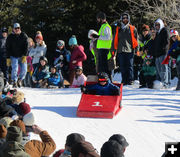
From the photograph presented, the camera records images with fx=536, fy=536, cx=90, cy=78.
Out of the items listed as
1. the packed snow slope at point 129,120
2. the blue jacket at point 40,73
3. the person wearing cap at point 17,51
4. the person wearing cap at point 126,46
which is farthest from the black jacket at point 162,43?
the person wearing cap at point 17,51

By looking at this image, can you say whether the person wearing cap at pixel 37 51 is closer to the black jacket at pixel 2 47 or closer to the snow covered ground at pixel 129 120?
the black jacket at pixel 2 47

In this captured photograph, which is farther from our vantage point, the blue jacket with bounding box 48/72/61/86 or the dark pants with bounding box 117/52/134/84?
the blue jacket with bounding box 48/72/61/86

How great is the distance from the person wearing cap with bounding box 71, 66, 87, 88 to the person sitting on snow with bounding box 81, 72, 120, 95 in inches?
121

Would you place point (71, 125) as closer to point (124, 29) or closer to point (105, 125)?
point (105, 125)

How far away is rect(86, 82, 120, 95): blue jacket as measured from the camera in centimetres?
1053

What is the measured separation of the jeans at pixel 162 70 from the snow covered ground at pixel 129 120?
65 cm

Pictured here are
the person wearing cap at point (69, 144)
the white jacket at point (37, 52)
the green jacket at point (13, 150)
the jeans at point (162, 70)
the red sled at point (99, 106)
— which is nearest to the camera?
the green jacket at point (13, 150)

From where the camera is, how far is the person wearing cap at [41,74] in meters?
14.5

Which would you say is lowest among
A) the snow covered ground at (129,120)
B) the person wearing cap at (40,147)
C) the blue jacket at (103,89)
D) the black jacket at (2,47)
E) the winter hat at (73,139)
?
the snow covered ground at (129,120)

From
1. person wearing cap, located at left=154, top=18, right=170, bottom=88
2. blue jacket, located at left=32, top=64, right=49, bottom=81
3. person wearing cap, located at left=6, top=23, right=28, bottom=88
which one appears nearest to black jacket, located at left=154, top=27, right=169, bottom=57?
person wearing cap, located at left=154, top=18, right=170, bottom=88

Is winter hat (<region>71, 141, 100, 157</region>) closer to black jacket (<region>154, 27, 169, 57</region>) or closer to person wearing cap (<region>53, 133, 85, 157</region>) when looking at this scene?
person wearing cap (<region>53, 133, 85, 157</region>)

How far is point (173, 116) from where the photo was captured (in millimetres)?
9977

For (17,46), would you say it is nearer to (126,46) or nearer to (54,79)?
(54,79)

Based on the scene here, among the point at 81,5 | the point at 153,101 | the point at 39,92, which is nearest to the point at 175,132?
the point at 153,101
